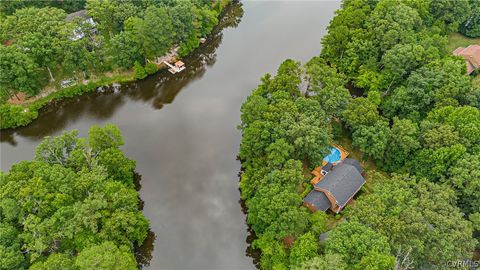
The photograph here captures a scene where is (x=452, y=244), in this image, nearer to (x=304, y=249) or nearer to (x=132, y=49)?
(x=304, y=249)

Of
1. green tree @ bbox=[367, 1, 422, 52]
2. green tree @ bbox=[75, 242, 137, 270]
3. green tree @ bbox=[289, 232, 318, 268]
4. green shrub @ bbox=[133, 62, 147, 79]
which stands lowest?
green tree @ bbox=[75, 242, 137, 270]

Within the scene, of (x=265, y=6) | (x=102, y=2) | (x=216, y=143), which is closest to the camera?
(x=216, y=143)

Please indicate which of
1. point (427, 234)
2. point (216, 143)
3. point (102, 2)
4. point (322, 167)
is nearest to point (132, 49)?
point (102, 2)

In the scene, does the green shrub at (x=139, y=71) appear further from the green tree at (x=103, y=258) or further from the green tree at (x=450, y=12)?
the green tree at (x=450, y=12)

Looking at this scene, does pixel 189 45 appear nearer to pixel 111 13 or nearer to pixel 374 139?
pixel 111 13

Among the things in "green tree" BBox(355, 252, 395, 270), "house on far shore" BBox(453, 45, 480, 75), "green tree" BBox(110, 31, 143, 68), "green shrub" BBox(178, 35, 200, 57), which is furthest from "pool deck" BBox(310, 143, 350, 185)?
"green tree" BBox(110, 31, 143, 68)

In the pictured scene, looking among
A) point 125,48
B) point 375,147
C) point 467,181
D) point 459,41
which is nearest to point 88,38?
point 125,48

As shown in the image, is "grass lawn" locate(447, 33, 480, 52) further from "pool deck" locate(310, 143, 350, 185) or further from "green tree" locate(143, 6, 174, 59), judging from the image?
"green tree" locate(143, 6, 174, 59)
